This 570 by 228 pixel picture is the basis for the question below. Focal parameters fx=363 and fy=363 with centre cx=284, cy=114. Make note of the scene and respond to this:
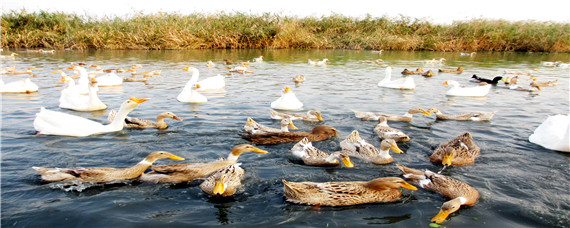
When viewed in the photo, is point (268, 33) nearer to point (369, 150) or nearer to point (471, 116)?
point (471, 116)

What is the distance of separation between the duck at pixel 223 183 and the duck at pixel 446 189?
2.49m

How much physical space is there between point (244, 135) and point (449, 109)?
21.8ft

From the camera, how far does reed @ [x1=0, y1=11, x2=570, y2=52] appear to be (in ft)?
103

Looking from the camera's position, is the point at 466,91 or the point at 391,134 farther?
the point at 466,91

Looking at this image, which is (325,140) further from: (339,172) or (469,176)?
(469,176)

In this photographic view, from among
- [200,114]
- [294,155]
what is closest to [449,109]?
[294,155]

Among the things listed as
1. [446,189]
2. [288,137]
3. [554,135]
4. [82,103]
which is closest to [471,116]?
[554,135]

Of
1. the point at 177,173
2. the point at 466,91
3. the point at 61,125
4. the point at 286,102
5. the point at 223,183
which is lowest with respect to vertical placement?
the point at 177,173

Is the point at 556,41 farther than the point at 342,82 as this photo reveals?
Yes

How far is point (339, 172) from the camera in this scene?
5734 millimetres

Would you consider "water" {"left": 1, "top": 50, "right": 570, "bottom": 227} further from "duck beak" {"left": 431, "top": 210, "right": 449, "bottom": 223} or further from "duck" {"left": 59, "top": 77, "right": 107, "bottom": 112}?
"duck" {"left": 59, "top": 77, "right": 107, "bottom": 112}

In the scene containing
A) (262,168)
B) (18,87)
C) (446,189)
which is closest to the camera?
(446,189)

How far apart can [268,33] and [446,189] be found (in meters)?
33.0

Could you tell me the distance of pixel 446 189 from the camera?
15.7ft
